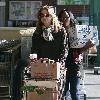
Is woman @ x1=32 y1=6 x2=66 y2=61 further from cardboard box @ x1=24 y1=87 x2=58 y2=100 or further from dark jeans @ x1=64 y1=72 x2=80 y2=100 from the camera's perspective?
dark jeans @ x1=64 y1=72 x2=80 y2=100

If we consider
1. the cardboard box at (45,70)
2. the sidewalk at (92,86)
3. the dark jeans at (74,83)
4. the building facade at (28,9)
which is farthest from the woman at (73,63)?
the building facade at (28,9)

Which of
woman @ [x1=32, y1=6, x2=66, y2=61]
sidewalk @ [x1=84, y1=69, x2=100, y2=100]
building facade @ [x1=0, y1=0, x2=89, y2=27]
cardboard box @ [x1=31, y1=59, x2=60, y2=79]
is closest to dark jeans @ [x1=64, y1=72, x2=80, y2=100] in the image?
woman @ [x1=32, y1=6, x2=66, y2=61]

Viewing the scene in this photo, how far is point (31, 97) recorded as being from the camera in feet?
17.9

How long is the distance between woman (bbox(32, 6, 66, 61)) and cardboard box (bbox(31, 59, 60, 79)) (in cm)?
49

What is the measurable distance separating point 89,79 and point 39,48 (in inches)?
284

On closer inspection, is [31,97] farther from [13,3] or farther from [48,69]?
[13,3]

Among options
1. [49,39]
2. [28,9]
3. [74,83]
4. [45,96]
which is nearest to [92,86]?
[74,83]

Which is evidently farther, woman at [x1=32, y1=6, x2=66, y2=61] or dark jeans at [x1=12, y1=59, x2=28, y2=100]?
dark jeans at [x1=12, y1=59, x2=28, y2=100]

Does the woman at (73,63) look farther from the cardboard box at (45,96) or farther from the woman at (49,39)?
the cardboard box at (45,96)

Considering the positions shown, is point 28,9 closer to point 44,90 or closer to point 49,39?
point 49,39

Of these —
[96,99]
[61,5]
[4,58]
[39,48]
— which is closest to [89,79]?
[96,99]

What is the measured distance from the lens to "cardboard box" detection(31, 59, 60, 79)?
548 cm

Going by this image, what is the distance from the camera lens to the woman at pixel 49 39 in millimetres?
6000

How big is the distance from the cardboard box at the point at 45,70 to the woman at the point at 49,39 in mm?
487
